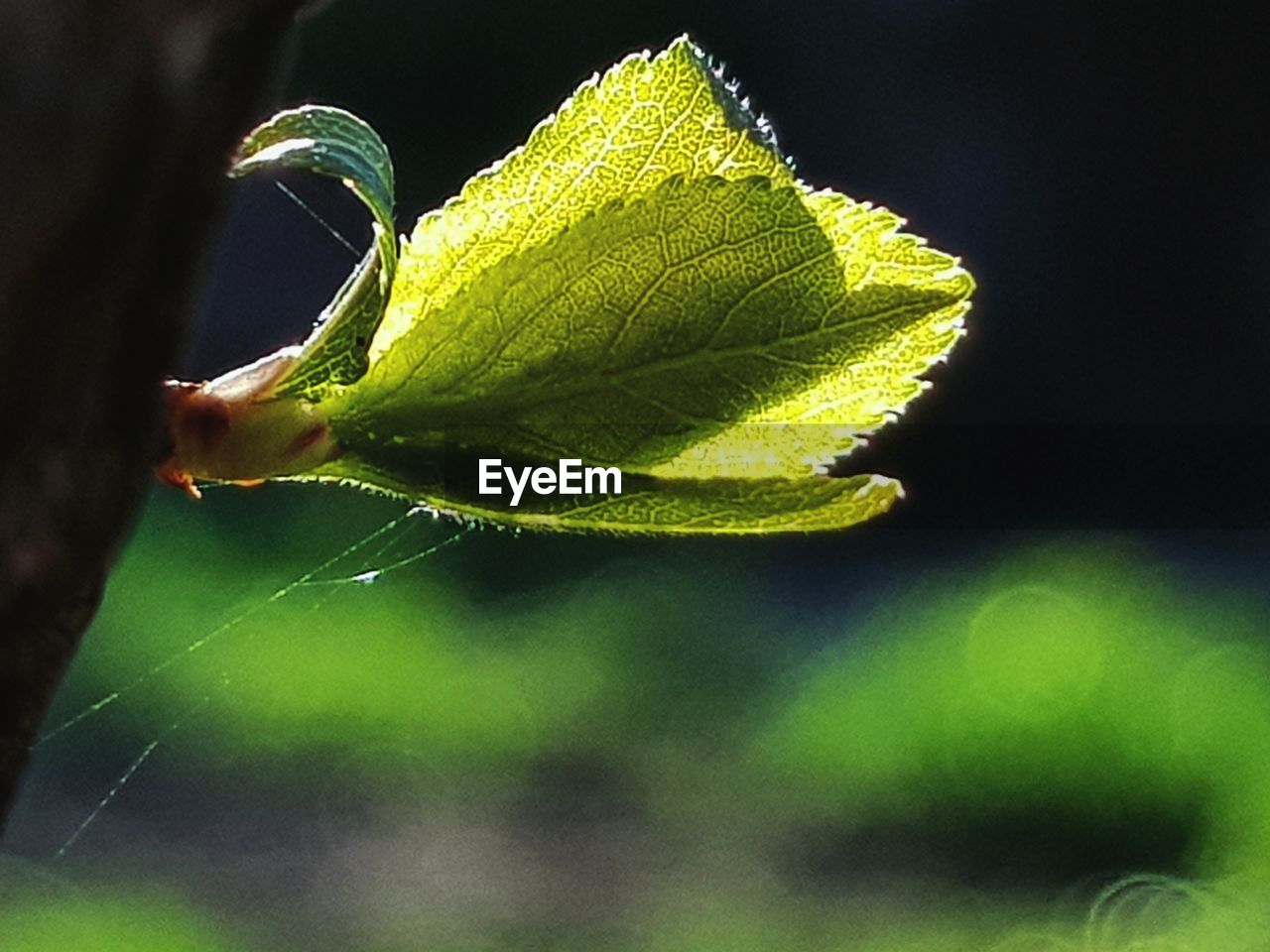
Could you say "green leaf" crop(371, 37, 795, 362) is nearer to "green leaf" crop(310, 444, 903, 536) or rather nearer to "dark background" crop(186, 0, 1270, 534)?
"green leaf" crop(310, 444, 903, 536)

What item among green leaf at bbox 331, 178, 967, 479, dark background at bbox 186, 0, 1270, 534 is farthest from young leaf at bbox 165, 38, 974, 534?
dark background at bbox 186, 0, 1270, 534

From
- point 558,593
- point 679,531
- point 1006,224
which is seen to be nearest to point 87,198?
point 679,531

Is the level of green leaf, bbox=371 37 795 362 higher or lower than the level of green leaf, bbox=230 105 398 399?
higher

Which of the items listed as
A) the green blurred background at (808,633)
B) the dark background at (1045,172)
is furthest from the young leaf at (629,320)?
the dark background at (1045,172)

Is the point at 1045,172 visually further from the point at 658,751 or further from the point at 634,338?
the point at 634,338

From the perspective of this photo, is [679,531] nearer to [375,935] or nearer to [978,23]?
[375,935]

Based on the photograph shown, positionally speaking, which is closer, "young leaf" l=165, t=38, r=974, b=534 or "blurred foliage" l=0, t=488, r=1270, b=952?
"young leaf" l=165, t=38, r=974, b=534

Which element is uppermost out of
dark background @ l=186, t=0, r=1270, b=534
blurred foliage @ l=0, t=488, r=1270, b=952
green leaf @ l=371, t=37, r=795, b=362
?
dark background @ l=186, t=0, r=1270, b=534
